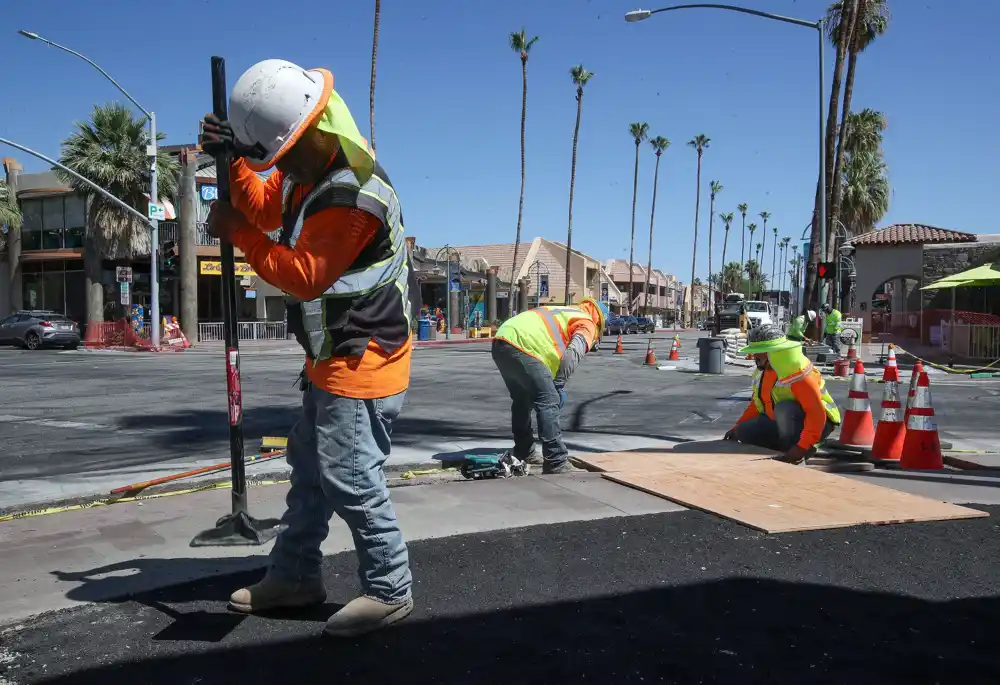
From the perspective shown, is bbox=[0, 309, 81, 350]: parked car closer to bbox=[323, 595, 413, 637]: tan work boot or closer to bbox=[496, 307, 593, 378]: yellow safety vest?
bbox=[496, 307, 593, 378]: yellow safety vest

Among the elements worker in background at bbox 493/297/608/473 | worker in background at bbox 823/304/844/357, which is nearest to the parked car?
worker in background at bbox 823/304/844/357

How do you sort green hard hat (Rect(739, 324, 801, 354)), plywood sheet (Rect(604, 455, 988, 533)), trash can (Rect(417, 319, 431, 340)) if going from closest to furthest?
plywood sheet (Rect(604, 455, 988, 533))
green hard hat (Rect(739, 324, 801, 354))
trash can (Rect(417, 319, 431, 340))

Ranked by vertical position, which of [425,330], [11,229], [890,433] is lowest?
[890,433]

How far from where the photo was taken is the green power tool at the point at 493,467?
238 inches

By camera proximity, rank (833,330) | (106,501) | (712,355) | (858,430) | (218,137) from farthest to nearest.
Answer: (833,330) < (712,355) < (858,430) < (106,501) < (218,137)

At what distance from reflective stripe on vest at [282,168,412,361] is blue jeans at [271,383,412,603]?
23 cm

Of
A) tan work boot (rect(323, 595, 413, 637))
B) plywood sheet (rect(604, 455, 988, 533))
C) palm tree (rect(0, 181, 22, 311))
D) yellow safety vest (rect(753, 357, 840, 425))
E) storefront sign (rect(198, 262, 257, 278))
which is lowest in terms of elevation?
plywood sheet (rect(604, 455, 988, 533))

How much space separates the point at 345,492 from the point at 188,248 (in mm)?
30018

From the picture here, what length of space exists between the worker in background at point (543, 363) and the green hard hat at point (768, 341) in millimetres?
1298

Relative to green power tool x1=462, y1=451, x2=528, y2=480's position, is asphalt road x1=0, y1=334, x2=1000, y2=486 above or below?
below

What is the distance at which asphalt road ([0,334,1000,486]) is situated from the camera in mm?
7645

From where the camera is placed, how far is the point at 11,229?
3644 cm

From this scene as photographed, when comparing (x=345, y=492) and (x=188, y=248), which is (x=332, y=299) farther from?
(x=188, y=248)

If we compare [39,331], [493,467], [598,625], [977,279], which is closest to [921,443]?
[493,467]
